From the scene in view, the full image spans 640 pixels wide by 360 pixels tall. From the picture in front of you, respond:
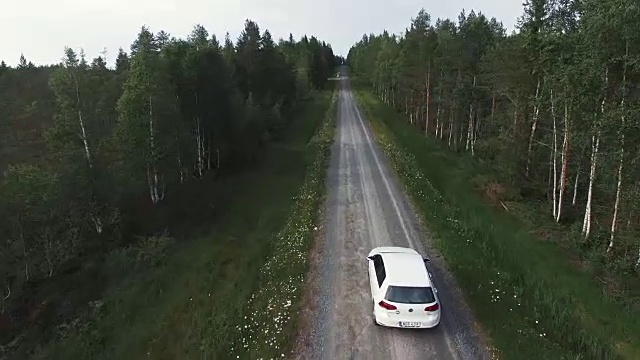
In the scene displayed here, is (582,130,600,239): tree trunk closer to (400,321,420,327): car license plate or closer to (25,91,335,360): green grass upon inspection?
(400,321,420,327): car license plate

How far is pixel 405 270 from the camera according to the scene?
14328 mm

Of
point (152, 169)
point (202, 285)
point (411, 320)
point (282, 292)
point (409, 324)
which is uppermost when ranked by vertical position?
point (152, 169)

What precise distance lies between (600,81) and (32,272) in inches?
1165

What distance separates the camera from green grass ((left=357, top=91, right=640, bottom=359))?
43.7 feet

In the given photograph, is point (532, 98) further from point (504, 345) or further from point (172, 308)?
point (172, 308)

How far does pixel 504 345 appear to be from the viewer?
12734 millimetres

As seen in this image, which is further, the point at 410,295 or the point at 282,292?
the point at 282,292

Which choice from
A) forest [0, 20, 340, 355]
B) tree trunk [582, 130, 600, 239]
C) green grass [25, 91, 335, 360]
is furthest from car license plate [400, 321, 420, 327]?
forest [0, 20, 340, 355]

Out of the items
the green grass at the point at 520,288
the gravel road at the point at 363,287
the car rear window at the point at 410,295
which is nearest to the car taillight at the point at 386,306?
the car rear window at the point at 410,295

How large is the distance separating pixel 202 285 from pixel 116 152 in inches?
679

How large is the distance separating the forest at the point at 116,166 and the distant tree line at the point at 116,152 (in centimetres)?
7

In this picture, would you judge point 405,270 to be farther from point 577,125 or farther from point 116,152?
point 116,152

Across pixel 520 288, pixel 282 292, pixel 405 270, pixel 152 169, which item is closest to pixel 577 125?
pixel 520 288

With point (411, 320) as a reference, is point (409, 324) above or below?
below
